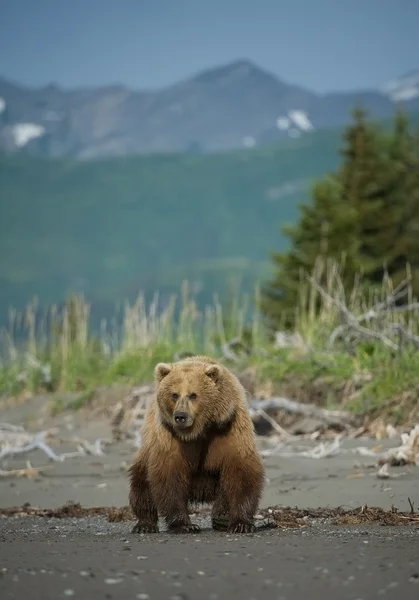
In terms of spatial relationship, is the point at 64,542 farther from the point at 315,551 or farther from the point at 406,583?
the point at 406,583

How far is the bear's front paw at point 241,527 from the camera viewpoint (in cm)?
604

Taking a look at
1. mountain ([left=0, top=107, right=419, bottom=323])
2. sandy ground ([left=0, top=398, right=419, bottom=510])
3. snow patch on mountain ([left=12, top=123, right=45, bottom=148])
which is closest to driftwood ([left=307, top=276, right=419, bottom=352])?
sandy ground ([left=0, top=398, right=419, bottom=510])

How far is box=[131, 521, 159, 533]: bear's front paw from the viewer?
653 centimetres

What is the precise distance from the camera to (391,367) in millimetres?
11703

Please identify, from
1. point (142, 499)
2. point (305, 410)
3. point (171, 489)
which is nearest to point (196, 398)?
point (171, 489)

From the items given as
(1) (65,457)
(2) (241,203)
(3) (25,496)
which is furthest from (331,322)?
(2) (241,203)

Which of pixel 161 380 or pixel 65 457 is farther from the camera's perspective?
pixel 65 457

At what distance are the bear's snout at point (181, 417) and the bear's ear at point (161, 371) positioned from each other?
382mm

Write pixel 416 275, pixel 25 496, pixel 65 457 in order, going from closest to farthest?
1. pixel 25 496
2. pixel 65 457
3. pixel 416 275

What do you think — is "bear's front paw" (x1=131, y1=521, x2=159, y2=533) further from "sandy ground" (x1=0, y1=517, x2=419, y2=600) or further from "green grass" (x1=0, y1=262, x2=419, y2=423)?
"green grass" (x1=0, y1=262, x2=419, y2=423)

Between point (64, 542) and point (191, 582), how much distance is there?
1.40 metres

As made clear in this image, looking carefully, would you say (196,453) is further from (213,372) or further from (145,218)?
(145,218)

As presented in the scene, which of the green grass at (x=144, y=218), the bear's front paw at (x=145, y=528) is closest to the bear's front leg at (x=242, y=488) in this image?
the bear's front paw at (x=145, y=528)

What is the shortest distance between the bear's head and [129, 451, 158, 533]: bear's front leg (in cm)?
47
